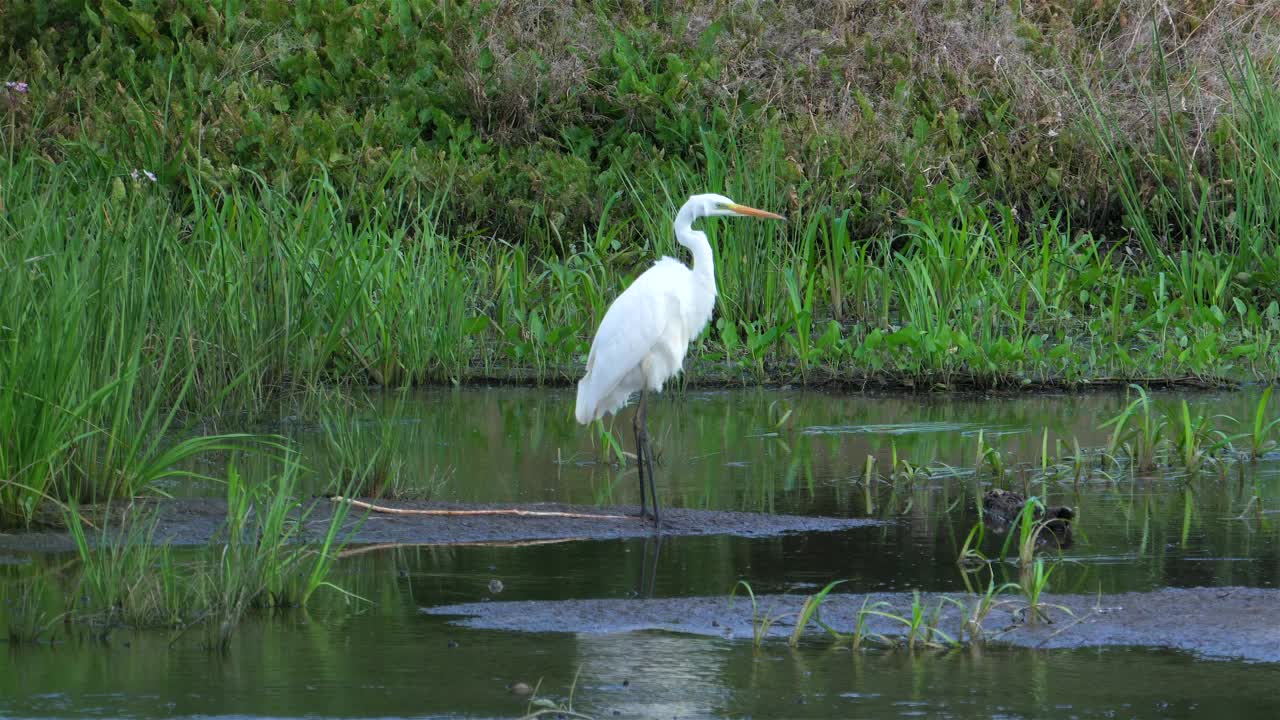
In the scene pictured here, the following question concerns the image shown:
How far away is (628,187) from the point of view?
41.8 ft

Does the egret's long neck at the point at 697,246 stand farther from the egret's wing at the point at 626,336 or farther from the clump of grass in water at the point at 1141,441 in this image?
the clump of grass in water at the point at 1141,441

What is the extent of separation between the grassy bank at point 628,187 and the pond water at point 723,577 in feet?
2.45

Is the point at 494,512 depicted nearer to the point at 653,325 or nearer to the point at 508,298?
the point at 653,325

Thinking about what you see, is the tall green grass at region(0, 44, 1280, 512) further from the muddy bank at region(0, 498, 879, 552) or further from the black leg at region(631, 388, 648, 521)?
the black leg at region(631, 388, 648, 521)

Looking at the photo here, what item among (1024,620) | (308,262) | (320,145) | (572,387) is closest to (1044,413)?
(572,387)

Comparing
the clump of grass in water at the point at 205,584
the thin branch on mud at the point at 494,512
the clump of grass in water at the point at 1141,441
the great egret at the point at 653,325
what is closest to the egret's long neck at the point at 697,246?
the great egret at the point at 653,325

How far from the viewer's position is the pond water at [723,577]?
3.86 metres

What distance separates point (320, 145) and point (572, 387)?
416cm

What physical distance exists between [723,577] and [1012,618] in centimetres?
99

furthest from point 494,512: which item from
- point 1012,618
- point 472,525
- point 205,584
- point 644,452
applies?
point 1012,618

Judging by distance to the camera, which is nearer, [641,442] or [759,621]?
[759,621]

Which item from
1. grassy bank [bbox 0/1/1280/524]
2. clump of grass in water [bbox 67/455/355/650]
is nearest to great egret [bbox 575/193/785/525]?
grassy bank [bbox 0/1/1280/524]

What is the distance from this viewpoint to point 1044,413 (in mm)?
8727

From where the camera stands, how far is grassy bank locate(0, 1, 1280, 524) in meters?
8.40
